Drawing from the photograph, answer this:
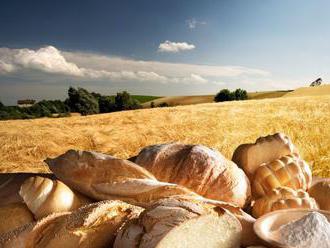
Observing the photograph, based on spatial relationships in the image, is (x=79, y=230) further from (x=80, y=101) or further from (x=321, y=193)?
(x=80, y=101)

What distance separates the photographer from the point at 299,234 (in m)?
1.27

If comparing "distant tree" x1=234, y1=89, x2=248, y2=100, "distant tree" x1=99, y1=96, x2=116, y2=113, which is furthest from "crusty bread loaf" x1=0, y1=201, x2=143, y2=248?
"distant tree" x1=234, y1=89, x2=248, y2=100

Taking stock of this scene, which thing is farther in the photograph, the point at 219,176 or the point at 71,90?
the point at 71,90

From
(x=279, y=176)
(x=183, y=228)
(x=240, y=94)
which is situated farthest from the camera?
(x=240, y=94)

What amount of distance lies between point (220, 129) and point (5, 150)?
2.56 metres

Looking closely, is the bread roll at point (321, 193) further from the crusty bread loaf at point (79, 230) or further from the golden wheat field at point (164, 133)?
the golden wheat field at point (164, 133)

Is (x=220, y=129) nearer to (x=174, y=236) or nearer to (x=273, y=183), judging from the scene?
(x=273, y=183)

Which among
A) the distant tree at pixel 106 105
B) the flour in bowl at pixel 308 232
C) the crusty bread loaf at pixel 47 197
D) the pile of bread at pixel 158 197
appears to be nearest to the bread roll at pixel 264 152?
the pile of bread at pixel 158 197

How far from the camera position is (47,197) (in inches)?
63.6

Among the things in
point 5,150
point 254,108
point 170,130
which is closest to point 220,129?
point 170,130

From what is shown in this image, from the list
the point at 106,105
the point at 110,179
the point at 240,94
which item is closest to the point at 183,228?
the point at 110,179

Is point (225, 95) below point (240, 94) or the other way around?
below

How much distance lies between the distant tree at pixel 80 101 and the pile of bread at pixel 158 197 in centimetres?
3818

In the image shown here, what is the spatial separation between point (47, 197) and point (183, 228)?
0.70 metres
